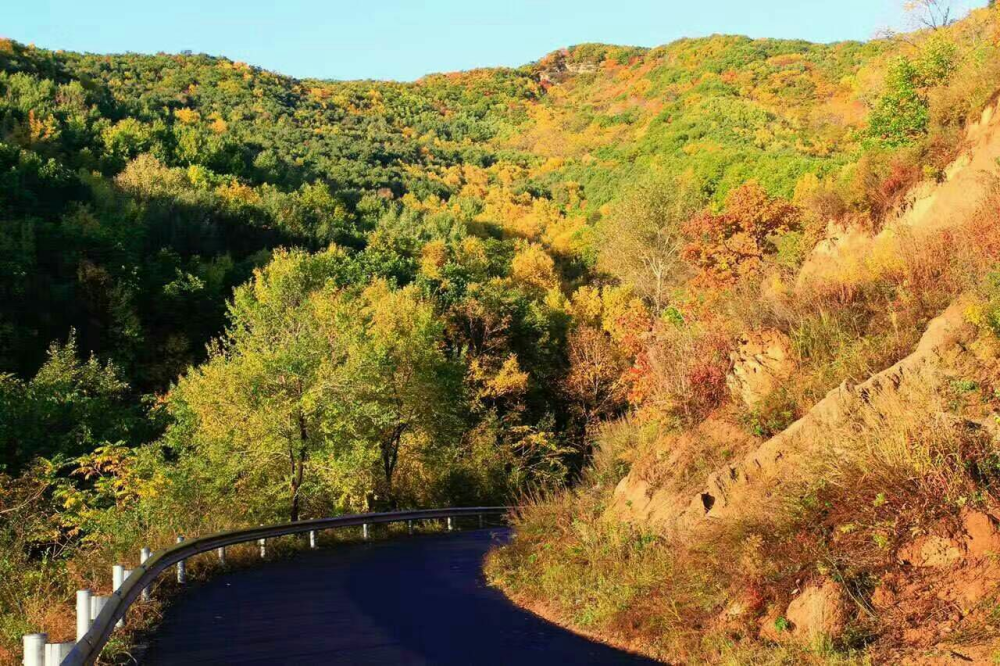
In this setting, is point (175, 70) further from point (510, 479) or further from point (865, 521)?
point (865, 521)

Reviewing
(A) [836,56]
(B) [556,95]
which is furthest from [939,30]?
(B) [556,95]

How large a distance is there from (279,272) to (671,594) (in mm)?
39677

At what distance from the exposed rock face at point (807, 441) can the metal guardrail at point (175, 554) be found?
673 centimetres

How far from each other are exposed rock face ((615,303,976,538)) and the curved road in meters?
2.29

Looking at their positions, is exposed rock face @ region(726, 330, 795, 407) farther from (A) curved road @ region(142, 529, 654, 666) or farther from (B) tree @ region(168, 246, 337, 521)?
(B) tree @ region(168, 246, 337, 521)

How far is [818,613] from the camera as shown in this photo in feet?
29.9

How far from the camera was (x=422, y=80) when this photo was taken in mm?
175750

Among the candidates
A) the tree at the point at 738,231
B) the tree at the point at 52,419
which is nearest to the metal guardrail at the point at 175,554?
the tree at the point at 52,419

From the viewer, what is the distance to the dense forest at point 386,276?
1780cm

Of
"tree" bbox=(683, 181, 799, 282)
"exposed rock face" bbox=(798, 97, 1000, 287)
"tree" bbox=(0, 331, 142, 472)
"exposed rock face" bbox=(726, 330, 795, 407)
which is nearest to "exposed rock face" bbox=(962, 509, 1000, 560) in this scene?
"exposed rock face" bbox=(726, 330, 795, 407)

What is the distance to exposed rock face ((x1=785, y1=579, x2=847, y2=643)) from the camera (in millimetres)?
8945

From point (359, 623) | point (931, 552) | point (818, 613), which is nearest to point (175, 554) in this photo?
point (359, 623)

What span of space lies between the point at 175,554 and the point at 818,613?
10.4 meters

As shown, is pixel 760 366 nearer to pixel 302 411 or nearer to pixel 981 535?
pixel 981 535
